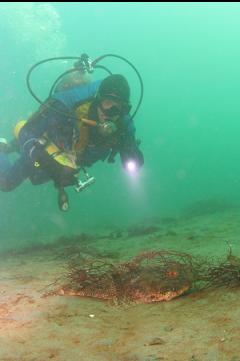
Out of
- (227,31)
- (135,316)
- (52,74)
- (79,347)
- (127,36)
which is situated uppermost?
(227,31)

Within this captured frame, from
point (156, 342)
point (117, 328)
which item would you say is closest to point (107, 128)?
point (117, 328)

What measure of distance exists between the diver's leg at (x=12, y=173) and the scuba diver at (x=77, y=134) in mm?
23

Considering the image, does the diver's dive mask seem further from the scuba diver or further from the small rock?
the small rock

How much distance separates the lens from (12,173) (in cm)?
699

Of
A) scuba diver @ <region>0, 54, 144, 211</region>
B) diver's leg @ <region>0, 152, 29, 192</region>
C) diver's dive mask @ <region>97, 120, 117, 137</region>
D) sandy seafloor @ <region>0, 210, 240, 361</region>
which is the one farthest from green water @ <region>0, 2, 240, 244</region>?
sandy seafloor @ <region>0, 210, 240, 361</region>

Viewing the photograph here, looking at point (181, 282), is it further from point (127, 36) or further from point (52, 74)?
point (127, 36)

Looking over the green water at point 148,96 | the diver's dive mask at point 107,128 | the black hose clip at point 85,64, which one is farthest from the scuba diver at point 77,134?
the green water at point 148,96

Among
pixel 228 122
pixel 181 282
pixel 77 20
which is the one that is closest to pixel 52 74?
pixel 77 20

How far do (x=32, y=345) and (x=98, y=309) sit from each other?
0.93 m

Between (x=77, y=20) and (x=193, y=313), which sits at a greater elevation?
(x=77, y=20)

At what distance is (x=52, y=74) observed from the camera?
196 ft

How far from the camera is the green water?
26.6 m

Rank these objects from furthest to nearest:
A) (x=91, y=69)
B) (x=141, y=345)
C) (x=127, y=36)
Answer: (x=127, y=36) < (x=91, y=69) < (x=141, y=345)

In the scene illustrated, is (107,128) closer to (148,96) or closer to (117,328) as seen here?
(117,328)
